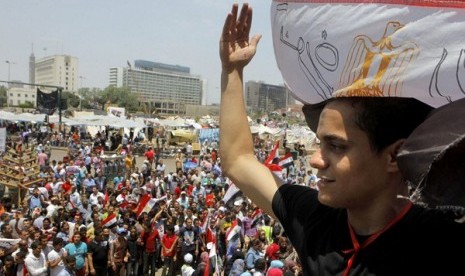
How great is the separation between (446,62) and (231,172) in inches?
39.1

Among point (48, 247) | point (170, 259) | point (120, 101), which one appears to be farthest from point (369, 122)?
point (120, 101)

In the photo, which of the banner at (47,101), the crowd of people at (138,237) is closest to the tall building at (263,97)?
the banner at (47,101)

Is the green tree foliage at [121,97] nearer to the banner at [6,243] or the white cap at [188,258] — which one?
the white cap at [188,258]

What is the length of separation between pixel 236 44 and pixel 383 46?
0.81 meters

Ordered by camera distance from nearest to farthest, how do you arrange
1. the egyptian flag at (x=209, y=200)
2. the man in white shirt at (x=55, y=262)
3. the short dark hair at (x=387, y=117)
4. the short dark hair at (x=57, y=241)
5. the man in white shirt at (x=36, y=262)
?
1. the short dark hair at (x=387, y=117)
2. the man in white shirt at (x=36, y=262)
3. the man in white shirt at (x=55, y=262)
4. the short dark hair at (x=57, y=241)
5. the egyptian flag at (x=209, y=200)

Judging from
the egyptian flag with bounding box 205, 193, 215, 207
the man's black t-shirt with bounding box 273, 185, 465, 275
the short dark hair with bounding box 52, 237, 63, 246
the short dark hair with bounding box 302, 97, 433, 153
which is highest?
the short dark hair with bounding box 302, 97, 433, 153

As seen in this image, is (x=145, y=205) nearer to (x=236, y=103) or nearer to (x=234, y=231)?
(x=234, y=231)

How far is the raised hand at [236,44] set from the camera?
1995 millimetres

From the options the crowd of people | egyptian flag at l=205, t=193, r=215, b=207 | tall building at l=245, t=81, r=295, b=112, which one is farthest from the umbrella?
tall building at l=245, t=81, r=295, b=112

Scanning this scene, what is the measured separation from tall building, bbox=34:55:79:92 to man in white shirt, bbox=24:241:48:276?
17127cm

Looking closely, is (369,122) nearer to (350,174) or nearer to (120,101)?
(350,174)

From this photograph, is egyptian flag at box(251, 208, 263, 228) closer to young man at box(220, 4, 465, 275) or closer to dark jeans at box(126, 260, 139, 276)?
dark jeans at box(126, 260, 139, 276)

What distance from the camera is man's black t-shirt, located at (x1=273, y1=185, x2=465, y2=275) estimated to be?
1270mm

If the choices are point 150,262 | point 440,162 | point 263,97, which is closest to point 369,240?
point 440,162
